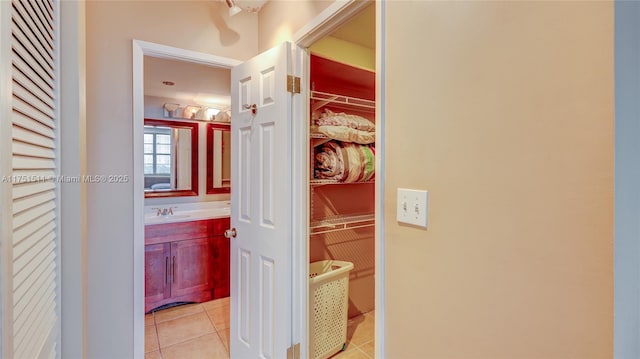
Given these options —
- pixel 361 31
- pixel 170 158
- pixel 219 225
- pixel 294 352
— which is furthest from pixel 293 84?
pixel 170 158

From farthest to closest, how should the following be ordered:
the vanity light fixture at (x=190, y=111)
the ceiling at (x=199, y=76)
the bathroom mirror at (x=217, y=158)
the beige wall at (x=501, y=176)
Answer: the bathroom mirror at (x=217, y=158), the vanity light fixture at (x=190, y=111), the ceiling at (x=199, y=76), the beige wall at (x=501, y=176)

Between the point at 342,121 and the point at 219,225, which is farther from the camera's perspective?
the point at 219,225

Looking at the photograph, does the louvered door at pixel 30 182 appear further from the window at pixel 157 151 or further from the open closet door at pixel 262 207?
the window at pixel 157 151

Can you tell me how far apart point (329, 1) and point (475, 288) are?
1327 mm

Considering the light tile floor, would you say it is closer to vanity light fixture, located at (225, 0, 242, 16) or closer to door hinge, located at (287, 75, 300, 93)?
door hinge, located at (287, 75, 300, 93)

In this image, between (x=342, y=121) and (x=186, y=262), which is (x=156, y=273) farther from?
(x=342, y=121)

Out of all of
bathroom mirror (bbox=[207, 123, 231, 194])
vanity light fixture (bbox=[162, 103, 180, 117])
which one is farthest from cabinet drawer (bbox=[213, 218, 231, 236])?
vanity light fixture (bbox=[162, 103, 180, 117])

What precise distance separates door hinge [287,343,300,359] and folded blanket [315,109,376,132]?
1313 mm

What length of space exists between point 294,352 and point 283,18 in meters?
1.91

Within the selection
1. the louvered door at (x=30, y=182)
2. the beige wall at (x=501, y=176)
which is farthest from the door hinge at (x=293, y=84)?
the louvered door at (x=30, y=182)

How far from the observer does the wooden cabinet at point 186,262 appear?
2.61 metres

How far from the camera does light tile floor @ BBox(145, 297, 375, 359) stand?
6.88ft

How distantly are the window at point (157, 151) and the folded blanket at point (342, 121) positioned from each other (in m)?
2.01

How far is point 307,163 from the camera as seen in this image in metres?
1.65
